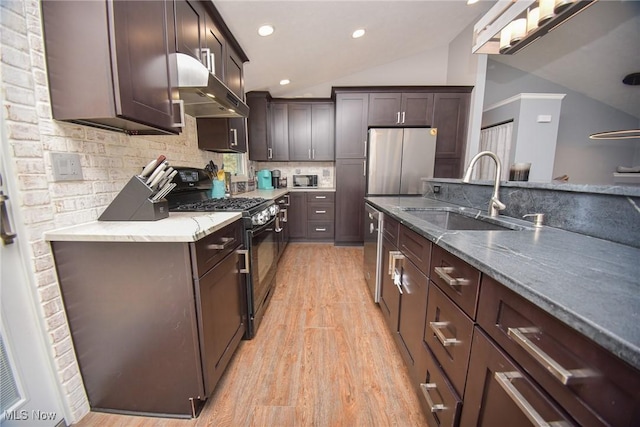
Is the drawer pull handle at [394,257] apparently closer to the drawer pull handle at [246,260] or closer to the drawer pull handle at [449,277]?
the drawer pull handle at [449,277]

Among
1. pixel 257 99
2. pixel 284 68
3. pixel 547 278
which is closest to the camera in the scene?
pixel 547 278

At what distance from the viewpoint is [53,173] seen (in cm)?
99

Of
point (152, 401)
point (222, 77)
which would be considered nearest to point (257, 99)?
point (222, 77)

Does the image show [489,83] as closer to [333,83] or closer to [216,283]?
[333,83]

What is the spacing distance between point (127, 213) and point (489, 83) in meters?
5.61

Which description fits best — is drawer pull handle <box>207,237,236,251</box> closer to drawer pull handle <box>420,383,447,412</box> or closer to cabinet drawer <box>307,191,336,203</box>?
drawer pull handle <box>420,383,447,412</box>

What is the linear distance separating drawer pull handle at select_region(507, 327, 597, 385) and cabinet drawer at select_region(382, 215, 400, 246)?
913 mm

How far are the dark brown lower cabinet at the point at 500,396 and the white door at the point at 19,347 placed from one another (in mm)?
1660

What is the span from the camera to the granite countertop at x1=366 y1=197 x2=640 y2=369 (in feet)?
1.25

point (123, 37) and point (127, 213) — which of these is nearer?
point (123, 37)

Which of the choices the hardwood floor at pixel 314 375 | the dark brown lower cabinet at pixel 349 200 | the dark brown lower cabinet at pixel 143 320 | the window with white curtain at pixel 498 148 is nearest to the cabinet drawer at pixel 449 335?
the hardwood floor at pixel 314 375

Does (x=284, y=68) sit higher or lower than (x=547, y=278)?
higher

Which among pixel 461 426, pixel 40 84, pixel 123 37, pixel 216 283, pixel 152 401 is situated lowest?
pixel 152 401

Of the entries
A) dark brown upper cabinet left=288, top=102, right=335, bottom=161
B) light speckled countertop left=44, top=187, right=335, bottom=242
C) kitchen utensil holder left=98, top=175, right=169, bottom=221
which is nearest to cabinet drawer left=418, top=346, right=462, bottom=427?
light speckled countertop left=44, top=187, right=335, bottom=242
